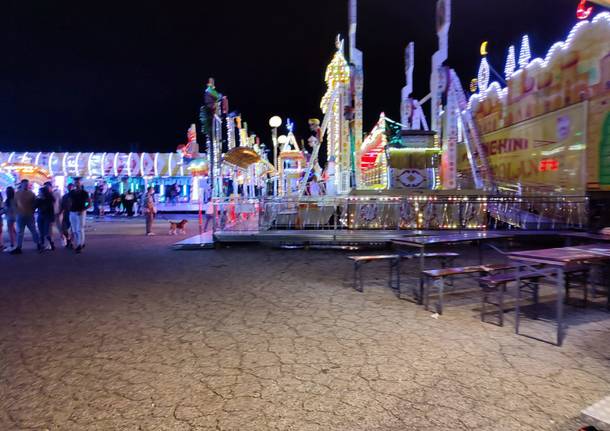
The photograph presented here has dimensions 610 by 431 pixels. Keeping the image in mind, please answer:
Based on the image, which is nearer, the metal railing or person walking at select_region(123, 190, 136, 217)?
the metal railing

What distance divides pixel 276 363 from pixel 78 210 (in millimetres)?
9296

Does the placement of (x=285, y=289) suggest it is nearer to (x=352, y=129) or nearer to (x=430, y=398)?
(x=430, y=398)

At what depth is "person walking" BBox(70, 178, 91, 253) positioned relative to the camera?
34.9ft

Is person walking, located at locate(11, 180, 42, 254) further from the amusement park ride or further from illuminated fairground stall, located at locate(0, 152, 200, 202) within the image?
illuminated fairground stall, located at locate(0, 152, 200, 202)

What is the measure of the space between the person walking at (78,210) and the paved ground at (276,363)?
4.18 metres

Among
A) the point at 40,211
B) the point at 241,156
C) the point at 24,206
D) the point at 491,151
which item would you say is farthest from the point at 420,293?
the point at 491,151

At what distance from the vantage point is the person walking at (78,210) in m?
10.6

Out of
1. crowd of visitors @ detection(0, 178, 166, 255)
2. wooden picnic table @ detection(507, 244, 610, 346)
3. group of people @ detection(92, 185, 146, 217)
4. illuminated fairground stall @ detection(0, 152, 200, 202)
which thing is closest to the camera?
wooden picnic table @ detection(507, 244, 610, 346)

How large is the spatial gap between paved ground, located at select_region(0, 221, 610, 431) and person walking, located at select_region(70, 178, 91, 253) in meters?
4.18

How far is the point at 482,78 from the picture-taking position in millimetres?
20922

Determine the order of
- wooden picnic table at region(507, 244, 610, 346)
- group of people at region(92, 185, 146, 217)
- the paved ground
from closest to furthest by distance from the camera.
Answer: the paved ground → wooden picnic table at region(507, 244, 610, 346) → group of people at region(92, 185, 146, 217)

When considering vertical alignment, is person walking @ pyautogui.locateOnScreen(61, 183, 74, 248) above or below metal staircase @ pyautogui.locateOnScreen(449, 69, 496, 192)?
below

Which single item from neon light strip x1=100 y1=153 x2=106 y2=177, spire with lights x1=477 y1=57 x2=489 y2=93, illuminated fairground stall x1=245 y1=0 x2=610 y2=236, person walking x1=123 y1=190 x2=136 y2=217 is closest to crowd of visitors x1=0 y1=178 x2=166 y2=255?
illuminated fairground stall x1=245 y1=0 x2=610 y2=236

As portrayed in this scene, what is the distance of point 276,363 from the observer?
3.82 metres
